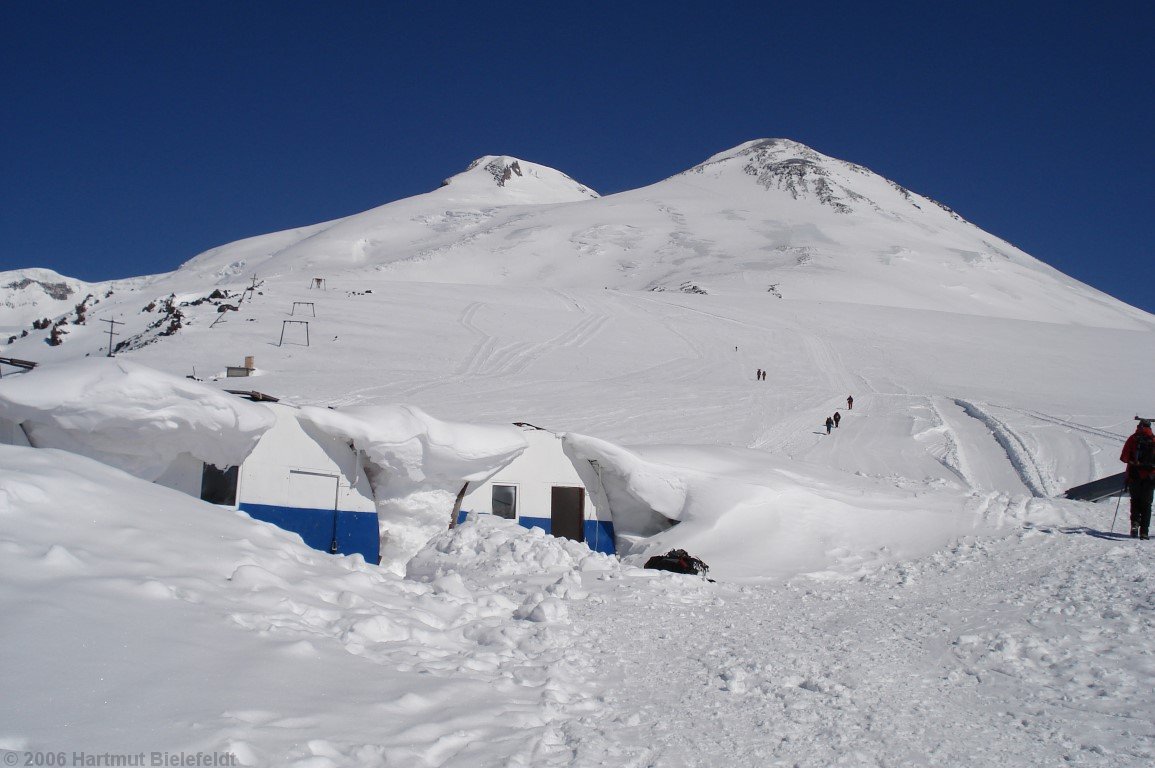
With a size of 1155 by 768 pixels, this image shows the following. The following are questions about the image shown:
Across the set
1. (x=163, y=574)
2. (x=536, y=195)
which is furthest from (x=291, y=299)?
(x=536, y=195)

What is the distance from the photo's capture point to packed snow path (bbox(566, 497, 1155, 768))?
431cm

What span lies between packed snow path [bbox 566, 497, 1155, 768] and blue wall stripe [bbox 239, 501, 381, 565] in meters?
4.05

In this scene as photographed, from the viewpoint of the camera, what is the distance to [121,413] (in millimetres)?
8000

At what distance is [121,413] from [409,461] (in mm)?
3419

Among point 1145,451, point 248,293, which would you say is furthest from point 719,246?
point 1145,451

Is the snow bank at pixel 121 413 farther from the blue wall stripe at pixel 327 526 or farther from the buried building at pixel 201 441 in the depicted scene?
the blue wall stripe at pixel 327 526

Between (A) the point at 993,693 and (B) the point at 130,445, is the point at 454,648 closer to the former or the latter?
(A) the point at 993,693

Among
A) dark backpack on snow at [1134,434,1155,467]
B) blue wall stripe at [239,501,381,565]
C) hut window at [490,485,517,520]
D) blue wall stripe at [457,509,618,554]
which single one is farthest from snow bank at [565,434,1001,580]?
blue wall stripe at [239,501,381,565]

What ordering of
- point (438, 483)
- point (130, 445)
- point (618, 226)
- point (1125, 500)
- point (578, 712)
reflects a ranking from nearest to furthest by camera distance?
point (578, 712) < point (130, 445) < point (438, 483) < point (1125, 500) < point (618, 226)

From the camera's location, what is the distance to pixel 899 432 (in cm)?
2673

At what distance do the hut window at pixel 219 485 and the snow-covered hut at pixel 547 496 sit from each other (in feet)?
11.2

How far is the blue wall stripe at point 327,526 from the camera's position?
980cm

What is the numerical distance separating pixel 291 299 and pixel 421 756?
148ft

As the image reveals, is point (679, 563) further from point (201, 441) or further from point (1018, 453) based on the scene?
point (1018, 453)
